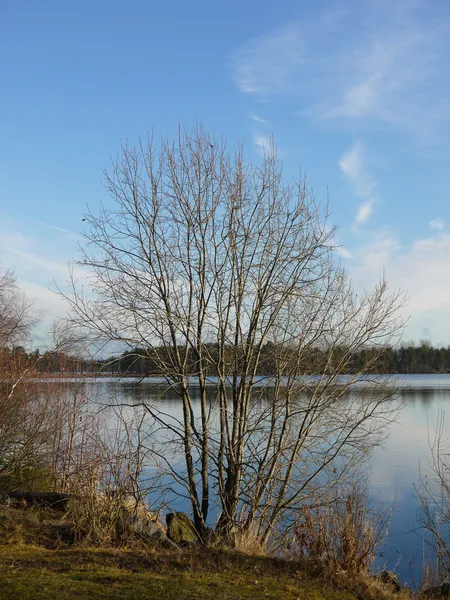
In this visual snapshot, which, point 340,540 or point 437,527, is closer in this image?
point 340,540

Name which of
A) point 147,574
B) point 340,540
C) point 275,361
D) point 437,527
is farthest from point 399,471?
point 147,574

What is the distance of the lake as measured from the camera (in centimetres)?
1047

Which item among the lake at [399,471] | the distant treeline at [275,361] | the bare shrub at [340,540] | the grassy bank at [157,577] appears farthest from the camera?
the lake at [399,471]

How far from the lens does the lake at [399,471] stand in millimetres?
10469

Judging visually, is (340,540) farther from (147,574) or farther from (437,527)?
(437,527)

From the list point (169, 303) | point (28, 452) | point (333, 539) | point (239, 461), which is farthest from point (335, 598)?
point (28, 452)

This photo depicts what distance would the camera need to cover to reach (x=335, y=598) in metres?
5.98

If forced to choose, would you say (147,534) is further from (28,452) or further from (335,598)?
(28,452)

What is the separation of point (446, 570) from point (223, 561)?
3842 millimetres

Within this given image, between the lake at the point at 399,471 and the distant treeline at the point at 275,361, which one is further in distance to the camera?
the lake at the point at 399,471

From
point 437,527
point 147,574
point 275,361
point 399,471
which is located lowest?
point 399,471

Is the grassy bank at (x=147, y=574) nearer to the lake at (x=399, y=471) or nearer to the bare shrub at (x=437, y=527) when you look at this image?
the bare shrub at (x=437, y=527)

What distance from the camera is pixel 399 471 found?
1642 centimetres

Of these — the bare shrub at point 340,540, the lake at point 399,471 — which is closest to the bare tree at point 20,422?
the lake at point 399,471
